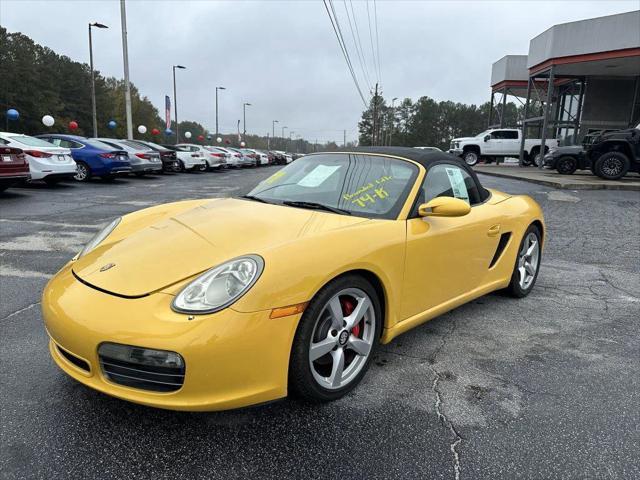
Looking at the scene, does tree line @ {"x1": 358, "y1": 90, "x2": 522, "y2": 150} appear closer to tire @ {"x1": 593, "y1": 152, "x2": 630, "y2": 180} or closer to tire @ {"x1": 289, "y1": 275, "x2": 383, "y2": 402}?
tire @ {"x1": 593, "y1": 152, "x2": 630, "y2": 180}

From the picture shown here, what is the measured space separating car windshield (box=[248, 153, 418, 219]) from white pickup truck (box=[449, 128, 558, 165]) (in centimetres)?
2457

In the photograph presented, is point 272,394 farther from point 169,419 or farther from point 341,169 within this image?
point 341,169

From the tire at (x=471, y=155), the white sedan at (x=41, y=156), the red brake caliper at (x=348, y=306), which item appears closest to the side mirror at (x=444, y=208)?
the red brake caliper at (x=348, y=306)

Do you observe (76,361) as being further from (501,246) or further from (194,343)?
(501,246)

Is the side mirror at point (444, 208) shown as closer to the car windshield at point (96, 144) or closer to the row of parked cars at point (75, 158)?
the row of parked cars at point (75, 158)

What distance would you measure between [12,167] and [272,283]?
9.41 metres

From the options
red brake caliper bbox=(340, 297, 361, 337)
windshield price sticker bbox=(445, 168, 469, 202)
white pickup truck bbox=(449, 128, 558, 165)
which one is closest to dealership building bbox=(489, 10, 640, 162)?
white pickup truck bbox=(449, 128, 558, 165)

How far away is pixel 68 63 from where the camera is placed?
64.4 m

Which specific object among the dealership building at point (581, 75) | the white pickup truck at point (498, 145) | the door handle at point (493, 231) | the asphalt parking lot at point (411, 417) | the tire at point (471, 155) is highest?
the dealership building at point (581, 75)

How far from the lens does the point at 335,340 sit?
2.32 meters

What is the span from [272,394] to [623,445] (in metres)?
1.63

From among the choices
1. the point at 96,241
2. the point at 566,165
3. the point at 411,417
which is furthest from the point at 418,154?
the point at 566,165

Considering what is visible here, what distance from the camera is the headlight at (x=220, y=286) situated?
6.37ft

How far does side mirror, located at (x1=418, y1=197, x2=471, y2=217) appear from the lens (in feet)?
8.95
